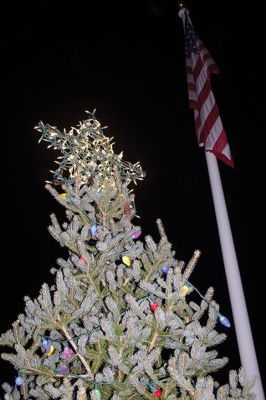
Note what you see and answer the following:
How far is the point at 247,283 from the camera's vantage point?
10875 mm

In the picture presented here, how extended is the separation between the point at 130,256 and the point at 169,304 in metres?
0.60

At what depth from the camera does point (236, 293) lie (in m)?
3.44

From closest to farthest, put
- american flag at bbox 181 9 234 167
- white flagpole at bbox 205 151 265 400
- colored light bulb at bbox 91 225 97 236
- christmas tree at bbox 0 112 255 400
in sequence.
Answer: christmas tree at bbox 0 112 255 400 < colored light bulb at bbox 91 225 97 236 < white flagpole at bbox 205 151 265 400 < american flag at bbox 181 9 234 167

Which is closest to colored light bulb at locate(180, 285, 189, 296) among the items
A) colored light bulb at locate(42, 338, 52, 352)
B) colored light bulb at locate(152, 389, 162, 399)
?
colored light bulb at locate(152, 389, 162, 399)

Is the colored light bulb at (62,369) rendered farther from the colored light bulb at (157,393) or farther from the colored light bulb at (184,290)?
the colored light bulb at (184,290)

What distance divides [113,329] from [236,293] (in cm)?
185

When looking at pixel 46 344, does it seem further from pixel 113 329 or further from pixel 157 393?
pixel 157 393

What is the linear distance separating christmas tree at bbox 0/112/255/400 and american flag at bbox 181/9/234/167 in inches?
73.3

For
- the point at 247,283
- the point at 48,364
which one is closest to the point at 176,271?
the point at 48,364

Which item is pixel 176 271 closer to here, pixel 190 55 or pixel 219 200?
pixel 219 200

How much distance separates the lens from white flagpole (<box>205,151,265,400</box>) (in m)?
3.05

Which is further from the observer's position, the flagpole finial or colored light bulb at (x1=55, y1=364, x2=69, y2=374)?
the flagpole finial

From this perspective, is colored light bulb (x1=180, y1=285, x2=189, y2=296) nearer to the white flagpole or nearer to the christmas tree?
the christmas tree

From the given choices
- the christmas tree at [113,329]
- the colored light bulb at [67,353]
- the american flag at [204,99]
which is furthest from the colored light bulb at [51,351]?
the american flag at [204,99]
